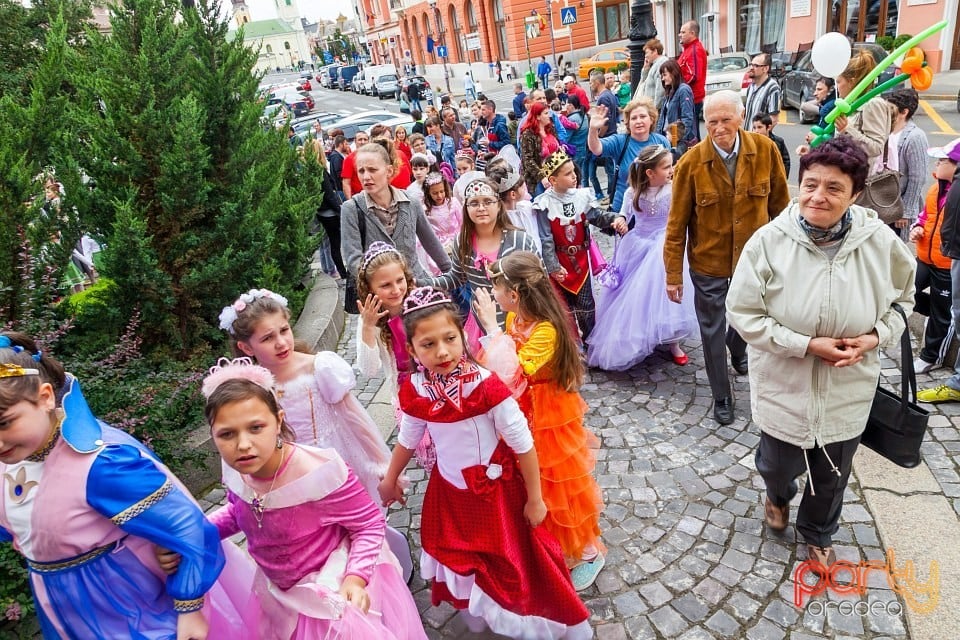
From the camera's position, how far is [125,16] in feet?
16.5

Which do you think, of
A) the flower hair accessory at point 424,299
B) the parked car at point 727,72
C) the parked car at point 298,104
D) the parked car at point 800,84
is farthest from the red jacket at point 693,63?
the parked car at point 298,104

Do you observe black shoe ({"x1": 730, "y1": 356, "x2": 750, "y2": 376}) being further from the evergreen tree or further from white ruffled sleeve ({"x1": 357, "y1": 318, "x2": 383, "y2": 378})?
the evergreen tree

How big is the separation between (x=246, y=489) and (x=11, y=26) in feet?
27.7

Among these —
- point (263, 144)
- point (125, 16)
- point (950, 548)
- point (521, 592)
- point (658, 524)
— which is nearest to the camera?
point (521, 592)

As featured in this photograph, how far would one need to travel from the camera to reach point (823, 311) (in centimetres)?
254

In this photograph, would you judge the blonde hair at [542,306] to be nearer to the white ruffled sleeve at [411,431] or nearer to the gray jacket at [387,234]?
the white ruffled sleeve at [411,431]

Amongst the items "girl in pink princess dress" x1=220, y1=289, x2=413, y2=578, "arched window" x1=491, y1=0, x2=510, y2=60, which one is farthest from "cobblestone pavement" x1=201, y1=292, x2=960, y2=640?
"arched window" x1=491, y1=0, x2=510, y2=60

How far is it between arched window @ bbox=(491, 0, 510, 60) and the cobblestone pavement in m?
42.0

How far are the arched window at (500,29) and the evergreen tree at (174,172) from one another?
1569 inches

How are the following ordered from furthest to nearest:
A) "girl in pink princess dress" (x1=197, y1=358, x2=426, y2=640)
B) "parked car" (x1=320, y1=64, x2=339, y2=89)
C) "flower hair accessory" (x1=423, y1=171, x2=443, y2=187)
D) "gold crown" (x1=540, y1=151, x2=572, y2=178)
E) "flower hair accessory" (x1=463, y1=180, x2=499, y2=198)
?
"parked car" (x1=320, y1=64, x2=339, y2=89) < "flower hair accessory" (x1=423, y1=171, x2=443, y2=187) < "gold crown" (x1=540, y1=151, x2=572, y2=178) < "flower hair accessory" (x1=463, y1=180, x2=499, y2=198) < "girl in pink princess dress" (x1=197, y1=358, x2=426, y2=640)

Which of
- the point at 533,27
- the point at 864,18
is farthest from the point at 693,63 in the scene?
the point at 533,27

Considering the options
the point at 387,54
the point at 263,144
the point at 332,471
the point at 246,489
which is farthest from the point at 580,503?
the point at 387,54

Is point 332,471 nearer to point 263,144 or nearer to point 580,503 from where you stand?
point 580,503

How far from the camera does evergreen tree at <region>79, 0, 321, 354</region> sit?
450 centimetres
